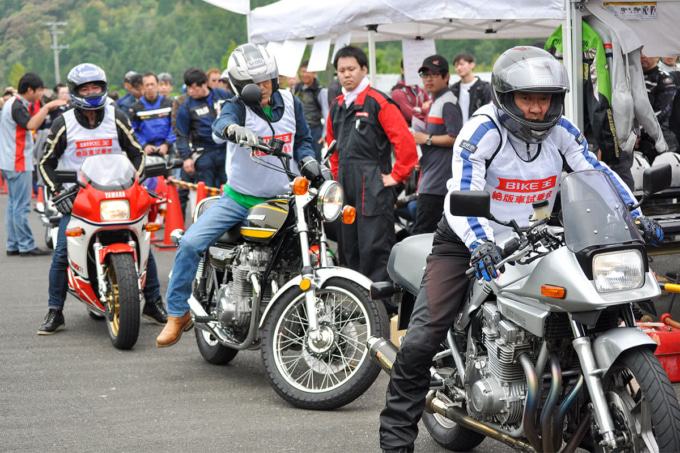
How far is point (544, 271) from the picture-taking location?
358cm

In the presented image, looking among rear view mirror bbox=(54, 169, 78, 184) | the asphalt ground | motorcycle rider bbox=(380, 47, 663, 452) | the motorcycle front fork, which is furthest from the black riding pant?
rear view mirror bbox=(54, 169, 78, 184)

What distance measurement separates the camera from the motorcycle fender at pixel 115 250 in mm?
7141

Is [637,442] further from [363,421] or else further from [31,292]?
[31,292]

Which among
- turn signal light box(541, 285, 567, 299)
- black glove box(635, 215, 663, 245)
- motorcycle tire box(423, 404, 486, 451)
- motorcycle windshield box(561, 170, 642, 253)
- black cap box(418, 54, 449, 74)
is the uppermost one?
black cap box(418, 54, 449, 74)

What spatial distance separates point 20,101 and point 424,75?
20.3 ft

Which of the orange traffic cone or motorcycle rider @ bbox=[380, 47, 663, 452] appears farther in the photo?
the orange traffic cone

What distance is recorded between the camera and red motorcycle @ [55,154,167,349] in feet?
23.4

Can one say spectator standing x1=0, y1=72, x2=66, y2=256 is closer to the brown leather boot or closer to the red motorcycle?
the red motorcycle

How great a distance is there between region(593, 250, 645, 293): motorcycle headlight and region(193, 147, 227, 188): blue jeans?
341 inches

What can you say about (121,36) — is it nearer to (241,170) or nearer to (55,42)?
(55,42)

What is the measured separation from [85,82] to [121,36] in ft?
320

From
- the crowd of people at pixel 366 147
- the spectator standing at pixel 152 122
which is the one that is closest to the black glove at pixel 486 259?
the crowd of people at pixel 366 147

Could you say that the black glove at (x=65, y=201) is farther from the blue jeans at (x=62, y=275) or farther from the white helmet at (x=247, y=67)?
the white helmet at (x=247, y=67)

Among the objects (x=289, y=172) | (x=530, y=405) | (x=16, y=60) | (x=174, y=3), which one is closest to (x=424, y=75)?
(x=289, y=172)
